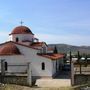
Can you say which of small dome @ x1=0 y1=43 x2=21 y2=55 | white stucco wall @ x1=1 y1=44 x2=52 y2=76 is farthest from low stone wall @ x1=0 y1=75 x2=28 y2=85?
small dome @ x1=0 y1=43 x2=21 y2=55

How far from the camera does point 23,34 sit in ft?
127

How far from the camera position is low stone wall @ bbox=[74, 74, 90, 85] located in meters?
25.4

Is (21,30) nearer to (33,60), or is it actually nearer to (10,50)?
(10,50)

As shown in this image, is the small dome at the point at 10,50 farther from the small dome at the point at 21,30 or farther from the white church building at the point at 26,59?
the small dome at the point at 21,30

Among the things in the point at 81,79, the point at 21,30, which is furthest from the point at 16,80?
the point at 21,30

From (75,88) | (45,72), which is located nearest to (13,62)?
(45,72)

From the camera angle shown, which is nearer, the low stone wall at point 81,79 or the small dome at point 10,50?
the low stone wall at point 81,79

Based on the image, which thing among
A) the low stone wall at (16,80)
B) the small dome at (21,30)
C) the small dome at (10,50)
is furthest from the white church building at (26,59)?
the low stone wall at (16,80)

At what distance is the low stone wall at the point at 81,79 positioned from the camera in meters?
25.4

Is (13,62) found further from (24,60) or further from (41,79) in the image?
(41,79)

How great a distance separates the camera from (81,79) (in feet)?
83.5

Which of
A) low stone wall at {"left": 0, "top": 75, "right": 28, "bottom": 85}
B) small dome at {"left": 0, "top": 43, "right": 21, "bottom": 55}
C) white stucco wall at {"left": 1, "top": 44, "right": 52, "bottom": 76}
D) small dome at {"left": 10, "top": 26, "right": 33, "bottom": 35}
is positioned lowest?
low stone wall at {"left": 0, "top": 75, "right": 28, "bottom": 85}

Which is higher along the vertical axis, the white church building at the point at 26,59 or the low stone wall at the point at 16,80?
the white church building at the point at 26,59

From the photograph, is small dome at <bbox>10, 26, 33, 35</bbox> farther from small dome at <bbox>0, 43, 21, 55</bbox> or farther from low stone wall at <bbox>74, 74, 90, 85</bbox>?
low stone wall at <bbox>74, 74, 90, 85</bbox>
